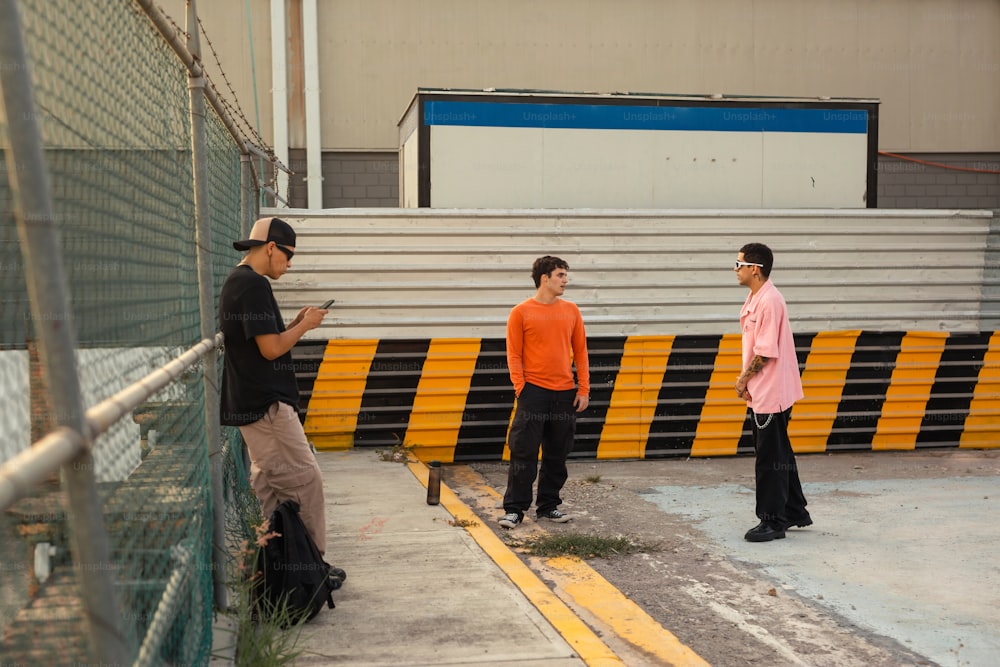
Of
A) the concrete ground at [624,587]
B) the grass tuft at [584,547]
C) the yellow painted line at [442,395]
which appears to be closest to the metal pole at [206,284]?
the concrete ground at [624,587]

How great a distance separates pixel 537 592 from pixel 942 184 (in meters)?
15.9

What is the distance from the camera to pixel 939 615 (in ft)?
16.6

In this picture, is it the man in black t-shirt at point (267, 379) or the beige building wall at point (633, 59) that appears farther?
the beige building wall at point (633, 59)

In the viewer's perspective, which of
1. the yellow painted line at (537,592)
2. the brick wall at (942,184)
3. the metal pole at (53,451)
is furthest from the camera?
the brick wall at (942,184)

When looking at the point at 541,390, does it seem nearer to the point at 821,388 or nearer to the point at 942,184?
the point at 821,388

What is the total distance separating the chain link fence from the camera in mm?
1970

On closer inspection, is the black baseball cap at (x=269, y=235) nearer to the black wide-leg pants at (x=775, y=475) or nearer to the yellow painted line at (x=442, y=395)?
the black wide-leg pants at (x=775, y=475)

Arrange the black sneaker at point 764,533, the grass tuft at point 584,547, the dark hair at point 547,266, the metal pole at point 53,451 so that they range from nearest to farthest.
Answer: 1. the metal pole at point 53,451
2. the grass tuft at point 584,547
3. the black sneaker at point 764,533
4. the dark hair at point 547,266

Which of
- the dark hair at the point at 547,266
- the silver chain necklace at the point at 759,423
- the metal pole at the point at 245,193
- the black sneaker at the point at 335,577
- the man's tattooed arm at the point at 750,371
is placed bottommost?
the black sneaker at the point at 335,577

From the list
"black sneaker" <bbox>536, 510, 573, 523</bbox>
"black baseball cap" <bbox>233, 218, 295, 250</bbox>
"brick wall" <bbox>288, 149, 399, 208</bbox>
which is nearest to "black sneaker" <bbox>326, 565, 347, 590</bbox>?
"black baseball cap" <bbox>233, 218, 295, 250</bbox>

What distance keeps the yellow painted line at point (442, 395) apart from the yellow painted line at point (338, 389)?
521 mm

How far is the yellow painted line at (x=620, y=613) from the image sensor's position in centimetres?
455

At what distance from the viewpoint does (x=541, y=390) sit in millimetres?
7059

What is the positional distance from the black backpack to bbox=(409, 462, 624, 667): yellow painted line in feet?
3.44
